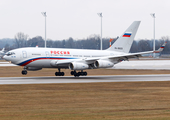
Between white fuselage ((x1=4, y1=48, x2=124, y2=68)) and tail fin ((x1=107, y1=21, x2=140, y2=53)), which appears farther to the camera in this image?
tail fin ((x1=107, y1=21, x2=140, y2=53))

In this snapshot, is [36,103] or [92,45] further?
[92,45]

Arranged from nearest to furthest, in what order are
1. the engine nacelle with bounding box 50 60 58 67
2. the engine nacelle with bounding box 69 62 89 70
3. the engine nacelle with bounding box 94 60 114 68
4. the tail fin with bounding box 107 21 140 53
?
the engine nacelle with bounding box 69 62 89 70, the engine nacelle with bounding box 94 60 114 68, the engine nacelle with bounding box 50 60 58 67, the tail fin with bounding box 107 21 140 53

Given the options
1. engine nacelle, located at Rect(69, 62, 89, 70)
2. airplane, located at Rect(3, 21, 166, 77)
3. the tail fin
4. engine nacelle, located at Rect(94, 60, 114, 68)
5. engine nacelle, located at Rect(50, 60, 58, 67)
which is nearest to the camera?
engine nacelle, located at Rect(69, 62, 89, 70)

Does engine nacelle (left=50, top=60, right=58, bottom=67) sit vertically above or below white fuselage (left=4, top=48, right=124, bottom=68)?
below

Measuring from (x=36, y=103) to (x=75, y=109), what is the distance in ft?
11.0

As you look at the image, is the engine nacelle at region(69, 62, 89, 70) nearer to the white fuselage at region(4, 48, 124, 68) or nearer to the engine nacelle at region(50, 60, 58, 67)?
the white fuselage at region(4, 48, 124, 68)

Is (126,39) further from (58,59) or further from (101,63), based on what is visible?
(58,59)

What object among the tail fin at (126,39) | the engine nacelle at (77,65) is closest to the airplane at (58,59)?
the engine nacelle at (77,65)

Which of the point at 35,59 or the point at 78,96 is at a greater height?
the point at 35,59

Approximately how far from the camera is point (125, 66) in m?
73.2

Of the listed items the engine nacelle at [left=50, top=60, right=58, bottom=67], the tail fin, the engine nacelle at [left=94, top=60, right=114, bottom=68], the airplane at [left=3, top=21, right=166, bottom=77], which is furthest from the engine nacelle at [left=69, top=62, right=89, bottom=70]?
the tail fin

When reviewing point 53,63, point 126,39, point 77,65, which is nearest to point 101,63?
point 77,65

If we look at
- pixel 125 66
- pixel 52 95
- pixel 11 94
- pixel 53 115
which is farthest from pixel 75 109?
pixel 125 66

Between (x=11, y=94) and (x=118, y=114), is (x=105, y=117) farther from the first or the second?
(x=11, y=94)
